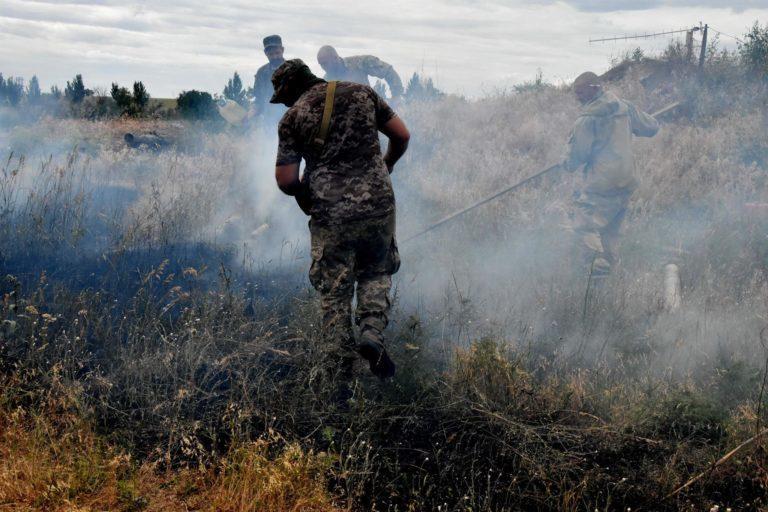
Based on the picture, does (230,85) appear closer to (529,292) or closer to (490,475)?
(529,292)

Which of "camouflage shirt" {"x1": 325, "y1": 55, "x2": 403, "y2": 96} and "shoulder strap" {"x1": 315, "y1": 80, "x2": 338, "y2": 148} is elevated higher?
"camouflage shirt" {"x1": 325, "y1": 55, "x2": 403, "y2": 96}

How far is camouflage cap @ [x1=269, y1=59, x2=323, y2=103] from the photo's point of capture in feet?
12.8

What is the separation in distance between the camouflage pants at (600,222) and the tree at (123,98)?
504 inches

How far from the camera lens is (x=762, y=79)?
10.6 metres

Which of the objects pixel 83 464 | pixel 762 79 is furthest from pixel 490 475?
pixel 762 79

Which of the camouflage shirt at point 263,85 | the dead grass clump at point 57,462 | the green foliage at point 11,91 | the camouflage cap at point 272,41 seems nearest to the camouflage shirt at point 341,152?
the dead grass clump at point 57,462

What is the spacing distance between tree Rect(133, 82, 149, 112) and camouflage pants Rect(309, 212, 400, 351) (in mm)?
13827

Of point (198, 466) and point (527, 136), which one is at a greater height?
point (527, 136)

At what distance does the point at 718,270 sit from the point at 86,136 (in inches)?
424

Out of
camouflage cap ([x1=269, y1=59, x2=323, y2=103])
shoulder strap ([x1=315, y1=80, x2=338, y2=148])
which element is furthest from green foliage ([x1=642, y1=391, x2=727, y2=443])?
camouflage cap ([x1=269, y1=59, x2=323, y2=103])

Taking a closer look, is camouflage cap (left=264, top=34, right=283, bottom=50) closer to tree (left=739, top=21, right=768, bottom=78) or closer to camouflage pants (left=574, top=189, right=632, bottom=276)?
camouflage pants (left=574, top=189, right=632, bottom=276)

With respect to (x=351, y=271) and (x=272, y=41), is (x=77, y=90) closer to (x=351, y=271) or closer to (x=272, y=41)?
(x=272, y=41)

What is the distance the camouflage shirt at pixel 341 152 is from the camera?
383 centimetres

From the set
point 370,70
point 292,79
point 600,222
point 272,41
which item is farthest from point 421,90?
point 292,79
